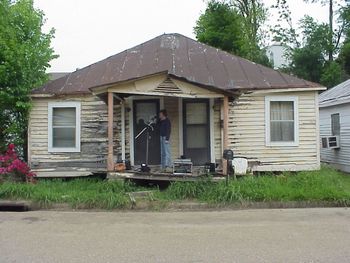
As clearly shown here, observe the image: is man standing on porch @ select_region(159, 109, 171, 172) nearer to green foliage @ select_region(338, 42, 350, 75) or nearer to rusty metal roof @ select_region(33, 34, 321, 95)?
rusty metal roof @ select_region(33, 34, 321, 95)

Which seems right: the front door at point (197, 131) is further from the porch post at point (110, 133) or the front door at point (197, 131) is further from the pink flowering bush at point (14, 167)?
the pink flowering bush at point (14, 167)

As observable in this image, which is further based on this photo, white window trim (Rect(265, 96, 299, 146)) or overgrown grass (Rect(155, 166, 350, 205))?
white window trim (Rect(265, 96, 299, 146))

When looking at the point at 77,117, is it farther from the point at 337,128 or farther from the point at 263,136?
the point at 337,128

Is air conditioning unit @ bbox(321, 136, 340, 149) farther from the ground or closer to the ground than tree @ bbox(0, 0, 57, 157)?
closer to the ground

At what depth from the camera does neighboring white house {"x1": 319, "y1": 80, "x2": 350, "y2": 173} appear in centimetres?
1703

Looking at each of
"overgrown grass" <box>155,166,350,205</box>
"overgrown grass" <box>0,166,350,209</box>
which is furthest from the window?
"overgrown grass" <box>155,166,350,205</box>

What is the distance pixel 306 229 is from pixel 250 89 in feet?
20.9

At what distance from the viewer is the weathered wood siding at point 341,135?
17.0 metres

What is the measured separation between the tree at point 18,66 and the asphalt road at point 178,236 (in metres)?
4.76

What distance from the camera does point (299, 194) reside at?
10688 millimetres

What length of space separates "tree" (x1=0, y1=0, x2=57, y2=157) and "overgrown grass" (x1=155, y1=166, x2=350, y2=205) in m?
5.59

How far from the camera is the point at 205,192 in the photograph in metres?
11.0

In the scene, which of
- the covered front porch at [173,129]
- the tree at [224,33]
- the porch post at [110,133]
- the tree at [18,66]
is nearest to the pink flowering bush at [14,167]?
the tree at [18,66]

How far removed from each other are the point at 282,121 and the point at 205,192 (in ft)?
14.3
